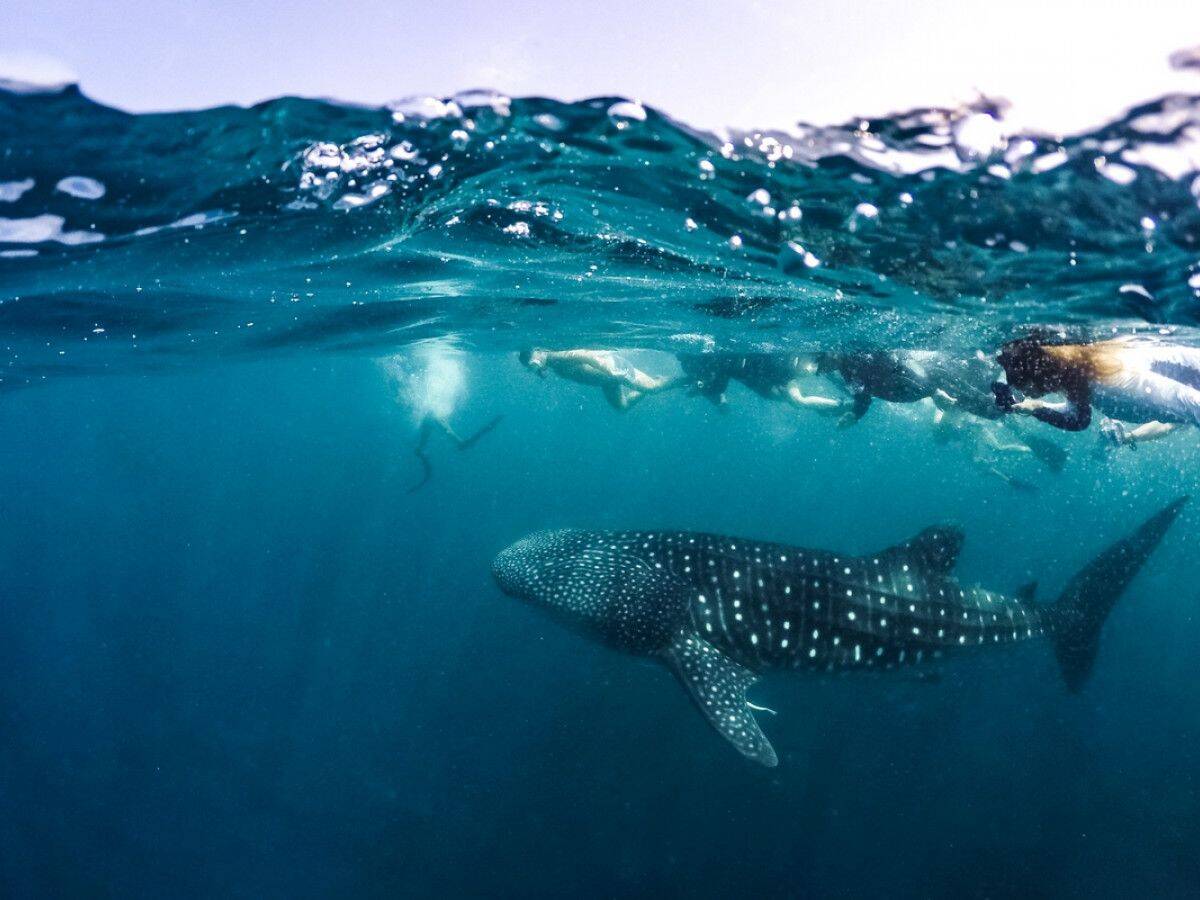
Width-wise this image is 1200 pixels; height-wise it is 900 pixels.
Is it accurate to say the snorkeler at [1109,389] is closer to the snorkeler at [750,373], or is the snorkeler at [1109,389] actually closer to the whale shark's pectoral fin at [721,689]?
the whale shark's pectoral fin at [721,689]

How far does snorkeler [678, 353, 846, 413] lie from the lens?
2058cm

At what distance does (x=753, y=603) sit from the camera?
8219 millimetres

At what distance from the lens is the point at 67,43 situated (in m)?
4.71

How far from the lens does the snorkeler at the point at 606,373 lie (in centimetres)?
2064

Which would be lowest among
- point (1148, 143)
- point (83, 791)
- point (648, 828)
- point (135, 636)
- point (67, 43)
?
point (135, 636)

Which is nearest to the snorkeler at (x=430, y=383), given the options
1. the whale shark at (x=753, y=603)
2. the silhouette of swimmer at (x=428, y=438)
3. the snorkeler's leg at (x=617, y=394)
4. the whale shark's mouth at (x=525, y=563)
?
the silhouette of swimmer at (x=428, y=438)

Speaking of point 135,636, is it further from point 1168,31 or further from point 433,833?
point 1168,31

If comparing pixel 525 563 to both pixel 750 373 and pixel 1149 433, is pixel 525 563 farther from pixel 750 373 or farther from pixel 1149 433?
pixel 750 373

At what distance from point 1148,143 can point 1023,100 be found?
1362mm

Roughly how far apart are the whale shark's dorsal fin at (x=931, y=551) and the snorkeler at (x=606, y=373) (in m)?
11.5

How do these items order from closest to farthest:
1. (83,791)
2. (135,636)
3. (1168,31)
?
(1168,31) → (83,791) → (135,636)

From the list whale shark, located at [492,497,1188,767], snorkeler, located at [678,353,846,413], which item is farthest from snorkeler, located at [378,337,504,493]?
whale shark, located at [492,497,1188,767]

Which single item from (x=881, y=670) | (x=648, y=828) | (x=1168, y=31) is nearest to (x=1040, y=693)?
(x=648, y=828)

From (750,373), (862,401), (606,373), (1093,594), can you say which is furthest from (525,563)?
(750,373)
